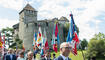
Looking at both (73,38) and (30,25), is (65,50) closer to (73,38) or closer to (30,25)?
(73,38)

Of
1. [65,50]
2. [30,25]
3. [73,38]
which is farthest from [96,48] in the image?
[65,50]

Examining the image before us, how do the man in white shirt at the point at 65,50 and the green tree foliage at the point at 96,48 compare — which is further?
the green tree foliage at the point at 96,48

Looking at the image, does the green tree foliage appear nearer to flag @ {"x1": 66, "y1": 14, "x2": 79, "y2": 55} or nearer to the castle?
the castle

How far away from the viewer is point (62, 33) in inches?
2776

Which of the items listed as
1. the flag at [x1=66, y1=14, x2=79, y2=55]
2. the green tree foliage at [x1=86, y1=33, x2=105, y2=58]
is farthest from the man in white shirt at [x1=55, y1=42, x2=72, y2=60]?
the green tree foliage at [x1=86, y1=33, x2=105, y2=58]

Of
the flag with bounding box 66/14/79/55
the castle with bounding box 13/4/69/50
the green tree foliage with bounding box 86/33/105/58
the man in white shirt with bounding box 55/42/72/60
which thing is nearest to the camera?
the man in white shirt with bounding box 55/42/72/60

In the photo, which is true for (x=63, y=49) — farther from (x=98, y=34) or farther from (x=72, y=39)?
(x=98, y=34)

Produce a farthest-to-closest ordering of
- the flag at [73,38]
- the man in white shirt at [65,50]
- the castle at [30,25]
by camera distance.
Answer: the castle at [30,25] → the flag at [73,38] → the man in white shirt at [65,50]

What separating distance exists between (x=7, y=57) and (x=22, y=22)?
60793 mm

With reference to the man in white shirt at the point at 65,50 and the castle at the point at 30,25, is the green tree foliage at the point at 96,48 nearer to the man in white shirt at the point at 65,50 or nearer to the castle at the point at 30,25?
the castle at the point at 30,25

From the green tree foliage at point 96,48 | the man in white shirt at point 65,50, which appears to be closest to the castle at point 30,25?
the green tree foliage at point 96,48

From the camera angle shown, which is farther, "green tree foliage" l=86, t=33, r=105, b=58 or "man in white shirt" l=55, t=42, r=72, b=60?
"green tree foliage" l=86, t=33, r=105, b=58

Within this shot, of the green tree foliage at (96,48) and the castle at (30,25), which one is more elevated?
the castle at (30,25)

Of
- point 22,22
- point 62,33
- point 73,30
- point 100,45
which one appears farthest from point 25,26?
point 73,30
